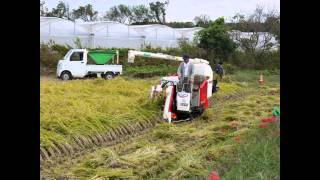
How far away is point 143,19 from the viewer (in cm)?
1888

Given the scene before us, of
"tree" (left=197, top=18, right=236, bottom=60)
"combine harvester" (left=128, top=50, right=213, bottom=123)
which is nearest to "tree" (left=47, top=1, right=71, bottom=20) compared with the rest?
"tree" (left=197, top=18, right=236, bottom=60)

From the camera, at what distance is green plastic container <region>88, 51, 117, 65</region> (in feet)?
44.4

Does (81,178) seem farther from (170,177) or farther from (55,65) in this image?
(55,65)

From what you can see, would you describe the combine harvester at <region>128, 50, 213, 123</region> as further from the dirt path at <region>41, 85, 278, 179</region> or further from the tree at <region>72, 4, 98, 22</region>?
the tree at <region>72, 4, 98, 22</region>

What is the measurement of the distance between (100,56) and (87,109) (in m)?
7.80

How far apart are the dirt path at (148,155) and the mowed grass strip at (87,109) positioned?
34cm

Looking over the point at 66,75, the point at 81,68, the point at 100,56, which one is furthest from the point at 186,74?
the point at 100,56

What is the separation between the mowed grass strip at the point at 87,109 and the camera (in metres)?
5.13

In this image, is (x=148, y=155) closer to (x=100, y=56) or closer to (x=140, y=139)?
(x=140, y=139)

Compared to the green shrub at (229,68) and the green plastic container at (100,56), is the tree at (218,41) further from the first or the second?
the green plastic container at (100,56)

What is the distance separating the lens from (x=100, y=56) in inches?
536

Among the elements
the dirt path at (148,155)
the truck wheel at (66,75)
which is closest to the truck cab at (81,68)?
the truck wheel at (66,75)

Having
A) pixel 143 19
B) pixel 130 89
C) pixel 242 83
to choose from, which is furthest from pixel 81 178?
pixel 143 19

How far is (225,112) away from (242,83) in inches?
197
